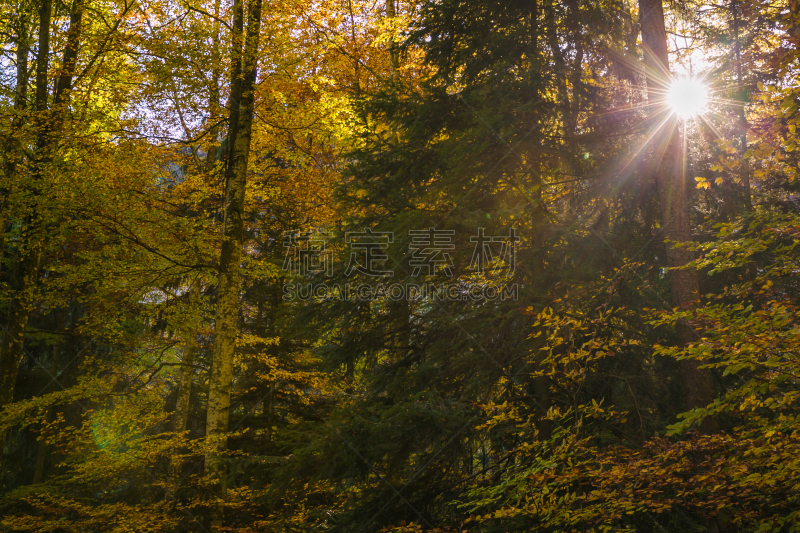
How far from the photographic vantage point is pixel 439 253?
7.42m

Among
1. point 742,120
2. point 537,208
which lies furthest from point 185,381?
point 742,120

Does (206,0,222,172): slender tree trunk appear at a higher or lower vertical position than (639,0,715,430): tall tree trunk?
higher

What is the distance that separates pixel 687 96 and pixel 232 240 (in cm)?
767

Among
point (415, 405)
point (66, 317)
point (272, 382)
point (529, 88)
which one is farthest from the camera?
point (66, 317)

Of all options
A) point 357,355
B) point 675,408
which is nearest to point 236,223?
point 357,355

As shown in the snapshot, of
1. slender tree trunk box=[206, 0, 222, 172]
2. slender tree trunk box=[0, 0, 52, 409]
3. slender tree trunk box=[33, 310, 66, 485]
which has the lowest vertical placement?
slender tree trunk box=[33, 310, 66, 485]

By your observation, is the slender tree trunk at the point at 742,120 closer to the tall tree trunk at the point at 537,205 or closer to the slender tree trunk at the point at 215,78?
the tall tree trunk at the point at 537,205

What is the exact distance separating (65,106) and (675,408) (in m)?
11.4

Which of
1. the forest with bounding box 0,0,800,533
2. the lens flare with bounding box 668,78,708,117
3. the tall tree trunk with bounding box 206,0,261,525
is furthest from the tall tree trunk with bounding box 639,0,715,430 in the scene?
the tall tree trunk with bounding box 206,0,261,525

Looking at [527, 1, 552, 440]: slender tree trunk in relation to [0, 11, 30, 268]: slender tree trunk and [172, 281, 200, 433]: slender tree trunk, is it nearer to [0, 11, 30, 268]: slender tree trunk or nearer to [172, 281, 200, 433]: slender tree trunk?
[172, 281, 200, 433]: slender tree trunk

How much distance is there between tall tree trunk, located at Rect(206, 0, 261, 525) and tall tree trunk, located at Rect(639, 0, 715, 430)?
21.1 feet

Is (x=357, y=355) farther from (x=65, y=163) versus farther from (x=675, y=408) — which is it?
(x=65, y=163)

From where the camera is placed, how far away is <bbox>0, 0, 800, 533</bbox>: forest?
→ 595 centimetres

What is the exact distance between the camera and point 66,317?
13.3 metres
